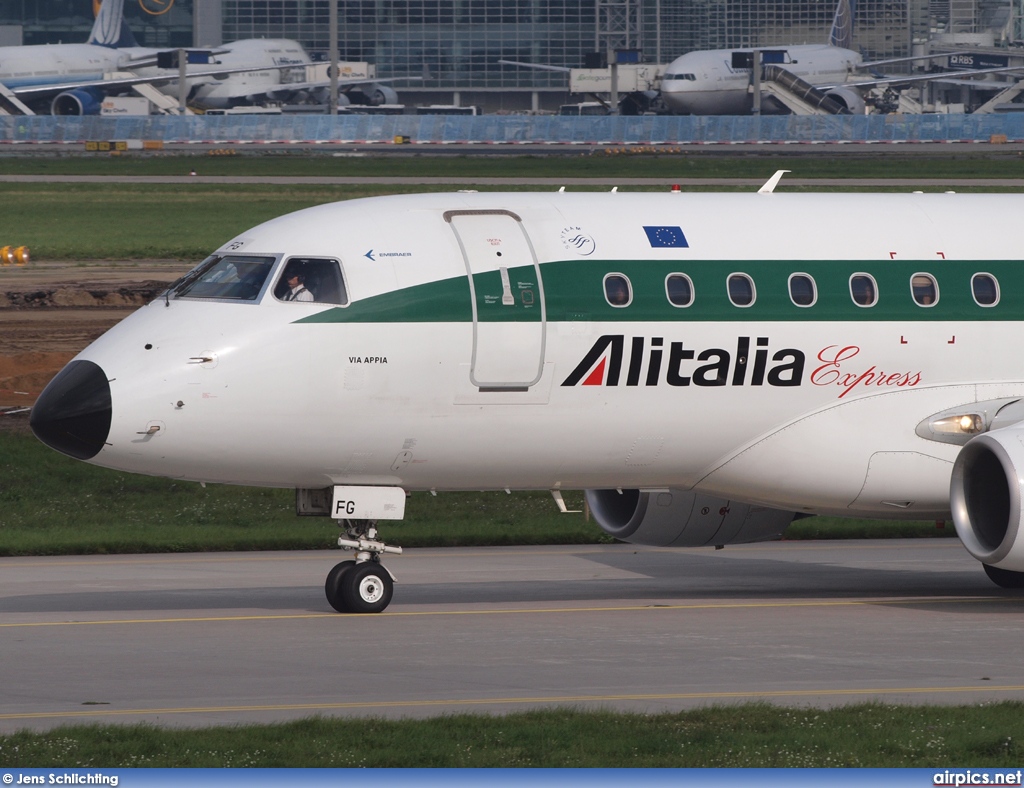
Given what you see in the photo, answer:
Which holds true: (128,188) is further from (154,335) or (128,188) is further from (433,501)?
(154,335)

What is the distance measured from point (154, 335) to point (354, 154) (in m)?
83.6

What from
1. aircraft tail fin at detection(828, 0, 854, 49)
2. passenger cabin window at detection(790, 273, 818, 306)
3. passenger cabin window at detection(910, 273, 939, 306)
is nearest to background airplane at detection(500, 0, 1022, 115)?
aircraft tail fin at detection(828, 0, 854, 49)

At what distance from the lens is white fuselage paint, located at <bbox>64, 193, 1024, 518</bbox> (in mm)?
17109

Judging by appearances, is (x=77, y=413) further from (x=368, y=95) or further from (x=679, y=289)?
(x=368, y=95)

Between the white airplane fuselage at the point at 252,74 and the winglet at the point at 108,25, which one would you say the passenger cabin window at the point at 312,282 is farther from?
the winglet at the point at 108,25

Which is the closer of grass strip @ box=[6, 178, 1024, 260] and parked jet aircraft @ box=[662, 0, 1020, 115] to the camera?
grass strip @ box=[6, 178, 1024, 260]

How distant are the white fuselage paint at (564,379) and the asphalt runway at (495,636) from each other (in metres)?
1.55

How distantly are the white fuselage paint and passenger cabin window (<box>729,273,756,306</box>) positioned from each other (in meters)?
0.12

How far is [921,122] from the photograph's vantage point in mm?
110250

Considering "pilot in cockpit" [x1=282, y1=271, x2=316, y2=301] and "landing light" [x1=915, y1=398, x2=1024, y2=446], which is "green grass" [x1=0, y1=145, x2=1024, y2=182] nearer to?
"landing light" [x1=915, y1=398, x2=1024, y2=446]

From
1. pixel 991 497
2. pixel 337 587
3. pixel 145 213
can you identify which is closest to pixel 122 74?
pixel 145 213

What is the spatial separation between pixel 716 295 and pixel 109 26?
16621 centimetres

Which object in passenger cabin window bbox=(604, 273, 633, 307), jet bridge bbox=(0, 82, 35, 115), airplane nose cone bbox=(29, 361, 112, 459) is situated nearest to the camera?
airplane nose cone bbox=(29, 361, 112, 459)

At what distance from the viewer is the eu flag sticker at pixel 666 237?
18.7 metres
